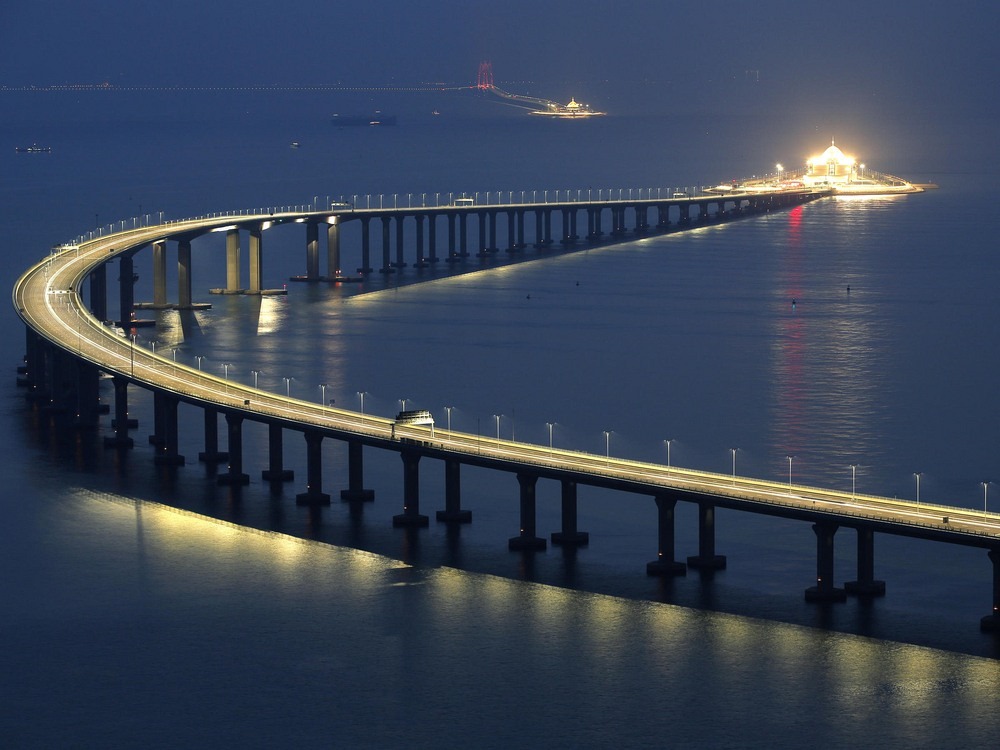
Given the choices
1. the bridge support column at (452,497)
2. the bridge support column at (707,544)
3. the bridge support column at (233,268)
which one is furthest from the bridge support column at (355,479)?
the bridge support column at (233,268)

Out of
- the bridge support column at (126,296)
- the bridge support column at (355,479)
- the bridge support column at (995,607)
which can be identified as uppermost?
the bridge support column at (126,296)

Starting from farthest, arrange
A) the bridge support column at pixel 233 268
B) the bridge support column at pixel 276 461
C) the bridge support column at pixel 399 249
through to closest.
Result: the bridge support column at pixel 399 249 < the bridge support column at pixel 233 268 < the bridge support column at pixel 276 461

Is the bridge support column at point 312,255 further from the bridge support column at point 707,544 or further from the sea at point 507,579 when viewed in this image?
the bridge support column at point 707,544

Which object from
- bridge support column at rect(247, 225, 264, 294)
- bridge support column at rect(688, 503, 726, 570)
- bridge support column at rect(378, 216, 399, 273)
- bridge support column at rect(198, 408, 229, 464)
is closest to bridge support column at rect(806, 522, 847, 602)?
bridge support column at rect(688, 503, 726, 570)

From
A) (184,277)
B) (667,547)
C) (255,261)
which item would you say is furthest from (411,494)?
(255,261)

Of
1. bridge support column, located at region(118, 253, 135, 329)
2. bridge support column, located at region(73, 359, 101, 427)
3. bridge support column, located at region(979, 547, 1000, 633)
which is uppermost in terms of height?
bridge support column, located at region(118, 253, 135, 329)

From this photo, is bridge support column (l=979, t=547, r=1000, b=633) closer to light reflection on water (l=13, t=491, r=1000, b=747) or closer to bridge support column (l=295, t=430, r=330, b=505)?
light reflection on water (l=13, t=491, r=1000, b=747)
